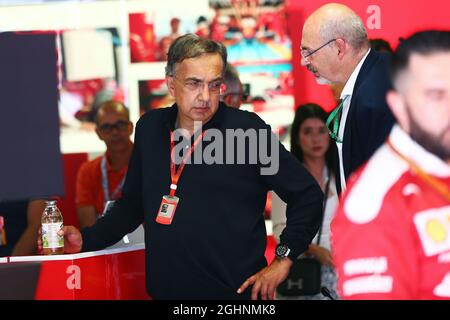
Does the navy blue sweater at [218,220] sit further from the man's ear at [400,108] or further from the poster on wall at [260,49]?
the poster on wall at [260,49]

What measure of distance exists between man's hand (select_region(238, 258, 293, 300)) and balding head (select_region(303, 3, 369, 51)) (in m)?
0.86

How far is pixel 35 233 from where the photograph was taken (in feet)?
14.9

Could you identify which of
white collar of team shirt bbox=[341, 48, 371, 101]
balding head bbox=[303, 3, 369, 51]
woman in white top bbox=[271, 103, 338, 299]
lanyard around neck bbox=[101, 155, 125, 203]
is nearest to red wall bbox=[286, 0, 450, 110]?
woman in white top bbox=[271, 103, 338, 299]

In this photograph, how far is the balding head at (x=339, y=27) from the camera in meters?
3.36

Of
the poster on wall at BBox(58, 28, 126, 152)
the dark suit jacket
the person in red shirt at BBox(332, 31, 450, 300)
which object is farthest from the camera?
the poster on wall at BBox(58, 28, 126, 152)

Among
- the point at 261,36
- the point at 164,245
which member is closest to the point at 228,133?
the point at 164,245

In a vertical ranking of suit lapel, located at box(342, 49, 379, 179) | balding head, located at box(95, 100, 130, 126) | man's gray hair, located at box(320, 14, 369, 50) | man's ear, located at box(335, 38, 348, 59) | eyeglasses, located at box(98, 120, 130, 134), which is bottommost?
eyeglasses, located at box(98, 120, 130, 134)

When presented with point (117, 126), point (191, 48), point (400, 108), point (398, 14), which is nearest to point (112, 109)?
point (117, 126)

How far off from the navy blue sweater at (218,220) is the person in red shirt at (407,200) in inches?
55.7

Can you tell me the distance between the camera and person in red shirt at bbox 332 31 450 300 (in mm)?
1646

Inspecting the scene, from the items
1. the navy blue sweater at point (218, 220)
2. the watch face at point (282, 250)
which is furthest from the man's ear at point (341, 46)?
the watch face at point (282, 250)

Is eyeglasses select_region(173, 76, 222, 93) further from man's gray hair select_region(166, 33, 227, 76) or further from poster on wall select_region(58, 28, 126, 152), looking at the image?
poster on wall select_region(58, 28, 126, 152)

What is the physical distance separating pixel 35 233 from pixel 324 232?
1.55 metres
